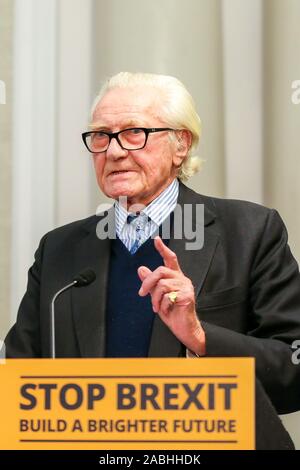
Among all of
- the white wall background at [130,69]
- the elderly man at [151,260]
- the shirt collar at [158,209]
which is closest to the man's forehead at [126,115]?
the elderly man at [151,260]

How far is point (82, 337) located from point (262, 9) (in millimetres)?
1096

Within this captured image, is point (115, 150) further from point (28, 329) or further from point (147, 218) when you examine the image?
point (28, 329)

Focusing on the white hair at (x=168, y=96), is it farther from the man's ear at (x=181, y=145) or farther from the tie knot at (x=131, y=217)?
the tie knot at (x=131, y=217)

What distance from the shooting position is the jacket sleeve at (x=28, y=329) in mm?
2023

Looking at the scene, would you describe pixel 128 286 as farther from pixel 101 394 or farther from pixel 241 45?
pixel 241 45

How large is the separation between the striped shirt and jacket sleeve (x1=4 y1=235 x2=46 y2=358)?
24 cm

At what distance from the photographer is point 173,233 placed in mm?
1973

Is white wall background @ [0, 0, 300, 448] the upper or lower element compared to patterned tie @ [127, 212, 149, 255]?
upper

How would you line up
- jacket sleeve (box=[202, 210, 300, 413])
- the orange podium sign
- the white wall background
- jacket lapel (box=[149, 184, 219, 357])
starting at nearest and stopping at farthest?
1. the orange podium sign
2. jacket sleeve (box=[202, 210, 300, 413])
3. jacket lapel (box=[149, 184, 219, 357])
4. the white wall background

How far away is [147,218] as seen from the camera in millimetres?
2002

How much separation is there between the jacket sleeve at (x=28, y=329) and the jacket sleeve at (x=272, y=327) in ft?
1.62

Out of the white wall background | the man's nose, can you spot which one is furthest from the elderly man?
the white wall background

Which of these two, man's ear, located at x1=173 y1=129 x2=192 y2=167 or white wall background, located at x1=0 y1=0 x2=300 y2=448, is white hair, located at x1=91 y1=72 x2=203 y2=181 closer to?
man's ear, located at x1=173 y1=129 x2=192 y2=167

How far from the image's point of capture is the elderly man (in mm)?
1845
